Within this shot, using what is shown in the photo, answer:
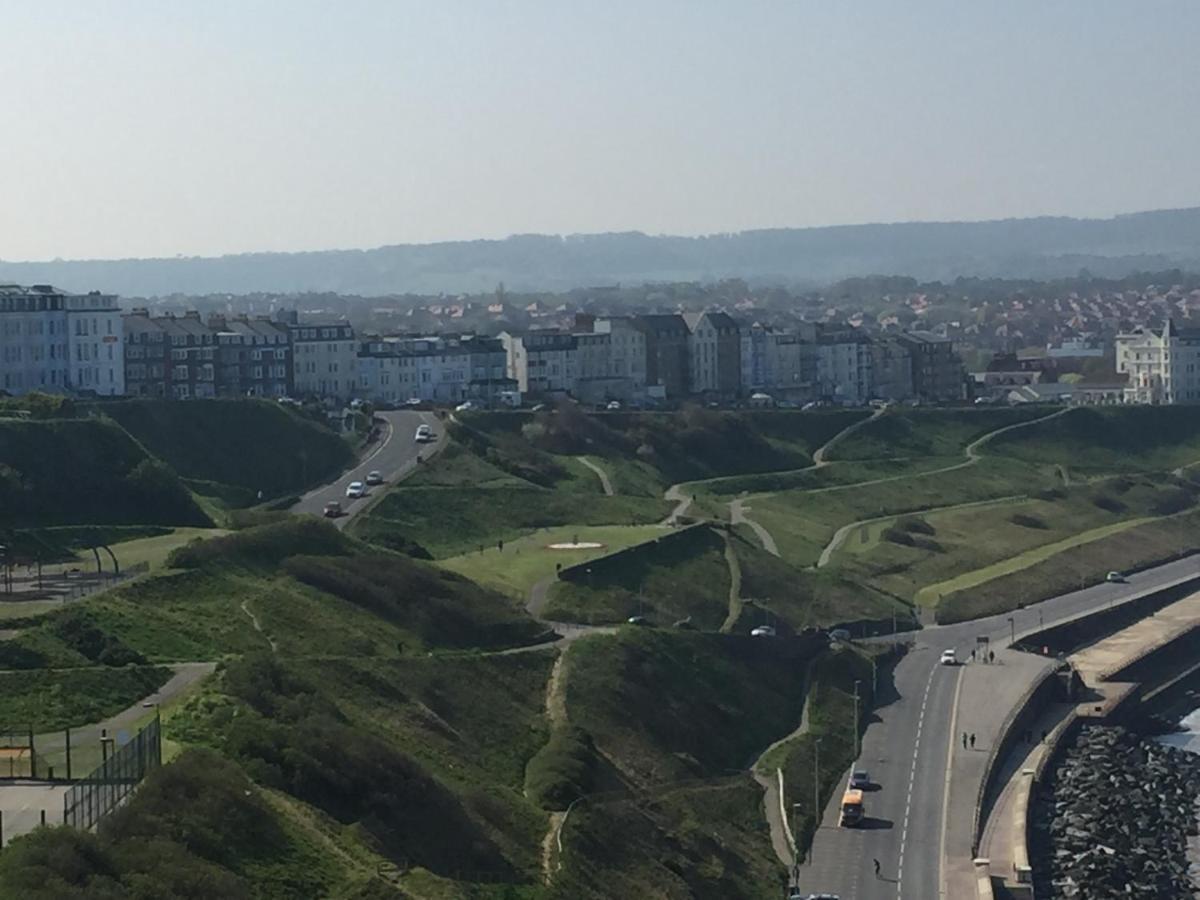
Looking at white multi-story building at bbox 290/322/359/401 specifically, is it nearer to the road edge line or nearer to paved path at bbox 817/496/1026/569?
paved path at bbox 817/496/1026/569

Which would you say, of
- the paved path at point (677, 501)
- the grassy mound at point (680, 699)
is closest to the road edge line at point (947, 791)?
the grassy mound at point (680, 699)

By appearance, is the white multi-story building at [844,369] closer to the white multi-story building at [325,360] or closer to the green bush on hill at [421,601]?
the white multi-story building at [325,360]

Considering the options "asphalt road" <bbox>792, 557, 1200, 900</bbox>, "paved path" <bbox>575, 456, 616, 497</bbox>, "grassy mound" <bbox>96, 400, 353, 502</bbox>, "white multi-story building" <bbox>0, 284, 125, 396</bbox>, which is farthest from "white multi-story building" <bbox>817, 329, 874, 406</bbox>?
"asphalt road" <bbox>792, 557, 1200, 900</bbox>

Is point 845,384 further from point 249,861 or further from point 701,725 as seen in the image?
point 249,861

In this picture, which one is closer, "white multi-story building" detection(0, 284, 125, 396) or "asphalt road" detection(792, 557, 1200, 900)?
"asphalt road" detection(792, 557, 1200, 900)

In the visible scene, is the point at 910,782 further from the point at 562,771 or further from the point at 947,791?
the point at 562,771
